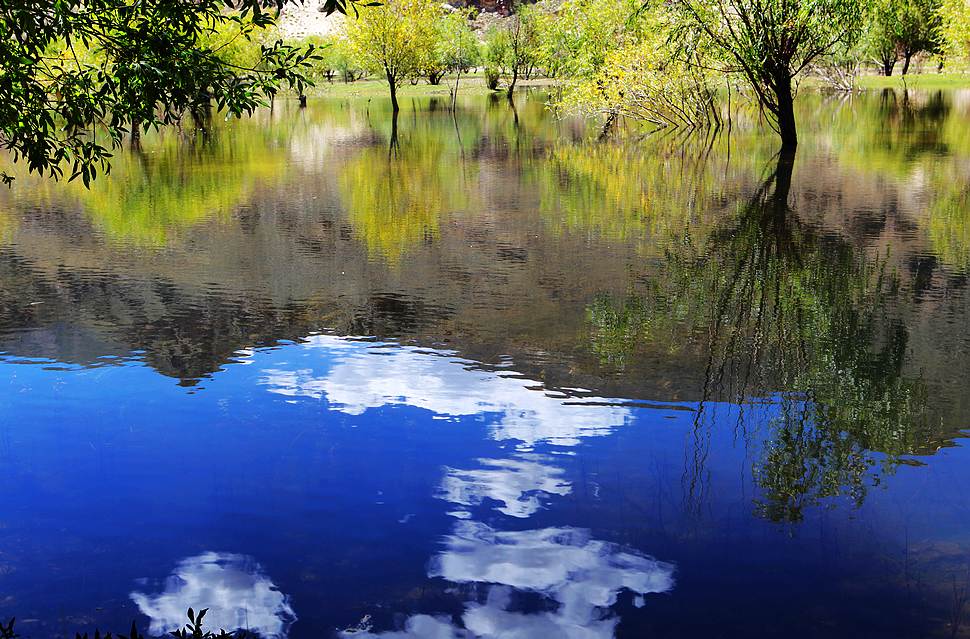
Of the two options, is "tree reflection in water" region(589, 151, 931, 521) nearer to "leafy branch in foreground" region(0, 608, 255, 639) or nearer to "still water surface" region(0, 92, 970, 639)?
"still water surface" region(0, 92, 970, 639)

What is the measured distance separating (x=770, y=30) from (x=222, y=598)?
3112cm

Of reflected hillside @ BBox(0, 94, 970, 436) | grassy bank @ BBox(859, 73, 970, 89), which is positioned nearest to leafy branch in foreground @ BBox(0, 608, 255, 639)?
reflected hillside @ BBox(0, 94, 970, 436)

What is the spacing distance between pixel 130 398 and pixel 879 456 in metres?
7.33

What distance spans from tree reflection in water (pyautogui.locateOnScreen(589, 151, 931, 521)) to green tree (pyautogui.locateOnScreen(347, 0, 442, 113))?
59954mm

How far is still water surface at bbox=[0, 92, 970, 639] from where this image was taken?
6508 mm

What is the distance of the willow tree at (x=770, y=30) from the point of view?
32500 millimetres

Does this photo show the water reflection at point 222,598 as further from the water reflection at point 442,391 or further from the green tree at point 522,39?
the green tree at point 522,39

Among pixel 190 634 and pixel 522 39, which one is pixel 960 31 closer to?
pixel 522 39

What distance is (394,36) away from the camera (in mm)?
75438

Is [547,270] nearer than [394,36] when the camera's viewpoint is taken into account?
Yes

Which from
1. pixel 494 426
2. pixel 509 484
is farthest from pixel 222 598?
pixel 494 426

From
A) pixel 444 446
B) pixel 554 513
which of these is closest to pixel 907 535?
pixel 554 513

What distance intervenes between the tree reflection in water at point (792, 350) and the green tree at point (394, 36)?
59954 millimetres

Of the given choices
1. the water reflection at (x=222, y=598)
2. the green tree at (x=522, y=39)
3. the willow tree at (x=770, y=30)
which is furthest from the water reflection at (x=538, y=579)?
the green tree at (x=522, y=39)
